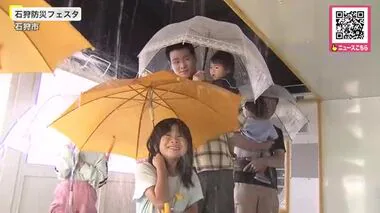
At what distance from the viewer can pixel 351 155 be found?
121 cm

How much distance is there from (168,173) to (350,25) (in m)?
0.35

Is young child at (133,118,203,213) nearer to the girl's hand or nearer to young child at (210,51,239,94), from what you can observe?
the girl's hand

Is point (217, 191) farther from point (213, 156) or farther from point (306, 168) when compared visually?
point (306, 168)

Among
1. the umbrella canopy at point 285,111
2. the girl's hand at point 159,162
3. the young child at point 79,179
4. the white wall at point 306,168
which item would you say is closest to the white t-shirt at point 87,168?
the young child at point 79,179

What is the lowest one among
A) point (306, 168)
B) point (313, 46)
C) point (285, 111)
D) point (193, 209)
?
point (193, 209)

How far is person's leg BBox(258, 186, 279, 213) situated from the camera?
0.80m

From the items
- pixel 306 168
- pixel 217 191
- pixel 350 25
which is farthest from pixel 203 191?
pixel 306 168

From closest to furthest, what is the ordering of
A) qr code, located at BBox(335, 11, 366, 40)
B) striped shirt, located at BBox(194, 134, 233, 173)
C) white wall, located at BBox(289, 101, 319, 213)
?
qr code, located at BBox(335, 11, 366, 40) → striped shirt, located at BBox(194, 134, 233, 173) → white wall, located at BBox(289, 101, 319, 213)

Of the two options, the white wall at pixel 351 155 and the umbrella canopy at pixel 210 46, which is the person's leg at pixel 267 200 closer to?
the umbrella canopy at pixel 210 46

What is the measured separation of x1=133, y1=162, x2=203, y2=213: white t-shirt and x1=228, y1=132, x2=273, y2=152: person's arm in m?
0.16

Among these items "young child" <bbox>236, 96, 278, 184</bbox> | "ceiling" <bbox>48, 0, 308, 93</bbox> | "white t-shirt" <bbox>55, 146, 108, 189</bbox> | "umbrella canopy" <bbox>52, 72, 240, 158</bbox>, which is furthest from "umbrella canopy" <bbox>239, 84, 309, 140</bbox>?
"white t-shirt" <bbox>55, 146, 108, 189</bbox>

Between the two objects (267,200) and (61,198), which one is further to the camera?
(267,200)

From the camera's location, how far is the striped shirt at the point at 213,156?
685 mm

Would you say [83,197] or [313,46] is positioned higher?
[313,46]
